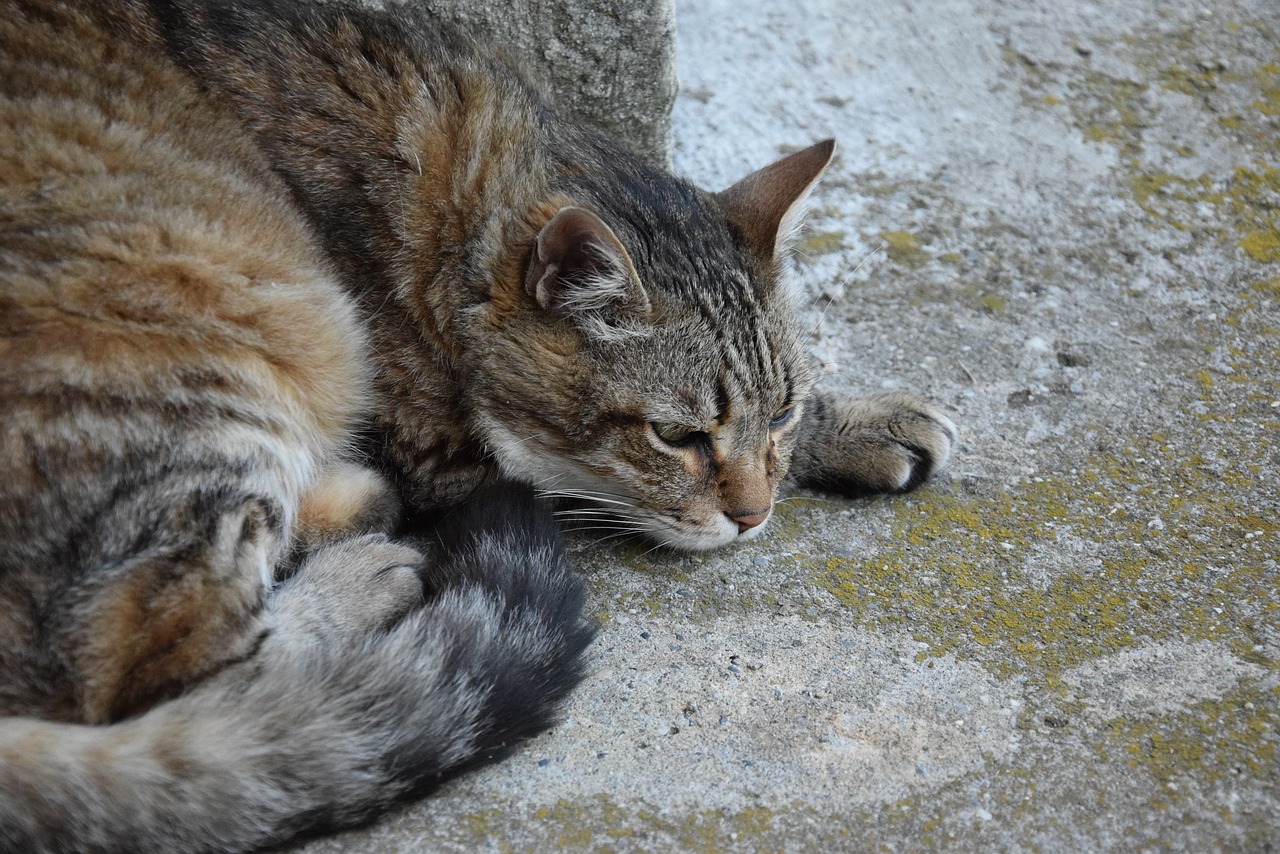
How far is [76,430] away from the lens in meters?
2.14

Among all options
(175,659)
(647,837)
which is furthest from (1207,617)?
(175,659)

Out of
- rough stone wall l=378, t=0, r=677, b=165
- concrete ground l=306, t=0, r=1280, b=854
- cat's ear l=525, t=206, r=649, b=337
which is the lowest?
concrete ground l=306, t=0, r=1280, b=854

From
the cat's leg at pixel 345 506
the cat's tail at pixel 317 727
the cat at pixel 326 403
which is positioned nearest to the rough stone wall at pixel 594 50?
the cat at pixel 326 403

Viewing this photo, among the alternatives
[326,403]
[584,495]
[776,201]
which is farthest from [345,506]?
[776,201]

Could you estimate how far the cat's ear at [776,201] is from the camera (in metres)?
2.88

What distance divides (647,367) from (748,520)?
0.48 metres

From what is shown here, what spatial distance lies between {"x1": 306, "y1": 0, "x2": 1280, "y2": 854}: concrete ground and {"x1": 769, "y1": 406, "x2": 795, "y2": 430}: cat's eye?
313 millimetres

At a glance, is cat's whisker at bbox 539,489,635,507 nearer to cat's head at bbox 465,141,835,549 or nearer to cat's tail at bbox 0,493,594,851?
cat's head at bbox 465,141,835,549

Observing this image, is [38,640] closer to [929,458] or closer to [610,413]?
[610,413]

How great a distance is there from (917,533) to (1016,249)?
149 cm

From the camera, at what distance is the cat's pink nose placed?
2.76m

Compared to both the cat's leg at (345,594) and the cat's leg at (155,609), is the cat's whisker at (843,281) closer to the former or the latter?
the cat's leg at (345,594)

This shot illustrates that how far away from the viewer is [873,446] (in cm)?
306

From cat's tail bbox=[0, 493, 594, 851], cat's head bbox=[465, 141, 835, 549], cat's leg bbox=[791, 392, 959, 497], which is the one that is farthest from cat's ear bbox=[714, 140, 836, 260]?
cat's tail bbox=[0, 493, 594, 851]
